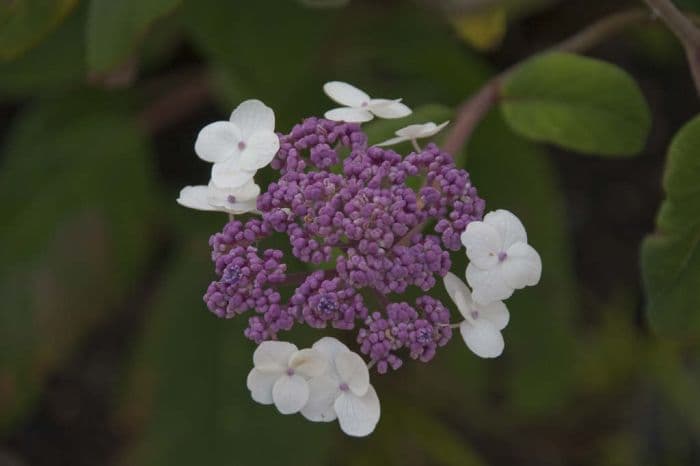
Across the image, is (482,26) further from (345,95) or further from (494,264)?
(494,264)

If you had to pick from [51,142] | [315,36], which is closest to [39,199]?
[51,142]

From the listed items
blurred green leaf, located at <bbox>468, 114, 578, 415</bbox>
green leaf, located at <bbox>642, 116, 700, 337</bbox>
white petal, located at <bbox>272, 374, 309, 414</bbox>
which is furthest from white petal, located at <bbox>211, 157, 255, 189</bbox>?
blurred green leaf, located at <bbox>468, 114, 578, 415</bbox>

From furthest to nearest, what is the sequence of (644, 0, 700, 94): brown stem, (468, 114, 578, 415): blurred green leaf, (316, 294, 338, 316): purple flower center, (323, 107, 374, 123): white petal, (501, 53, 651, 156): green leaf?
(468, 114, 578, 415): blurred green leaf < (501, 53, 651, 156): green leaf < (644, 0, 700, 94): brown stem < (323, 107, 374, 123): white petal < (316, 294, 338, 316): purple flower center

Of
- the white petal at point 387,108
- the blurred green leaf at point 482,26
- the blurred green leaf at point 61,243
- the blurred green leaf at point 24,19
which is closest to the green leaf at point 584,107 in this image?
the blurred green leaf at point 482,26

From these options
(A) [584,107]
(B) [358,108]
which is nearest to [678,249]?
(A) [584,107]

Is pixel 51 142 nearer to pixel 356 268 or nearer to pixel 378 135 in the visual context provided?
pixel 378 135

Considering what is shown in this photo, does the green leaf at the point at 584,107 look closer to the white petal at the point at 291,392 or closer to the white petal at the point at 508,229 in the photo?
the white petal at the point at 508,229

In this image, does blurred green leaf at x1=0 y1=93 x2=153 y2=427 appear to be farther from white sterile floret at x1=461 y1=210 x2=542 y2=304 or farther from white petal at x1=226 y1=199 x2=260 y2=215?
white sterile floret at x1=461 y1=210 x2=542 y2=304
